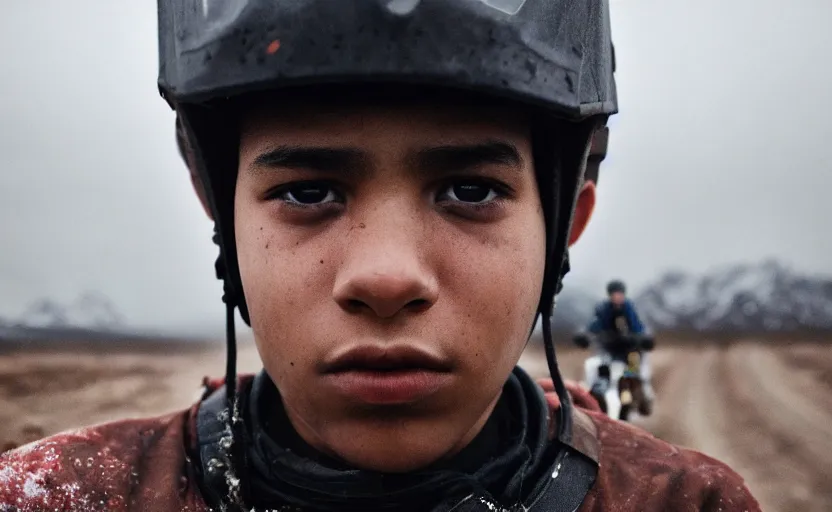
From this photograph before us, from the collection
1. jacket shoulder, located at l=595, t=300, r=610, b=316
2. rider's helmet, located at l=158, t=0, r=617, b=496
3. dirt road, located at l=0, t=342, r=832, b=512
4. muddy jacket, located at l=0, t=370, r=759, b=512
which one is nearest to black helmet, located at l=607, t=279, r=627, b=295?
jacket shoulder, located at l=595, t=300, r=610, b=316

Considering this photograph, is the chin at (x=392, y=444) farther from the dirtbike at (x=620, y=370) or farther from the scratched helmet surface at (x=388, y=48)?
the dirtbike at (x=620, y=370)

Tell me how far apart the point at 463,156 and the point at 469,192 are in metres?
0.07

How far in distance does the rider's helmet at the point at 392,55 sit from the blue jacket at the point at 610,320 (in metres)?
4.22

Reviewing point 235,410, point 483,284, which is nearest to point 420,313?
point 483,284

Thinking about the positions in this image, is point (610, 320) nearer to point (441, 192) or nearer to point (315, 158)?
point (441, 192)

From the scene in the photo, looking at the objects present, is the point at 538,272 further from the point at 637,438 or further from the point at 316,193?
the point at 637,438

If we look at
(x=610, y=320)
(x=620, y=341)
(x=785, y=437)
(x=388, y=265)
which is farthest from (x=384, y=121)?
(x=785, y=437)

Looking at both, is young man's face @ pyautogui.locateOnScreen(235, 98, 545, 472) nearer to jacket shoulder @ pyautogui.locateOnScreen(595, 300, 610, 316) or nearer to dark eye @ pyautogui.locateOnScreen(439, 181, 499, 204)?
dark eye @ pyautogui.locateOnScreen(439, 181, 499, 204)

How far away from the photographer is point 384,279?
1.02 metres

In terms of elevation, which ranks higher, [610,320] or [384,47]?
[384,47]

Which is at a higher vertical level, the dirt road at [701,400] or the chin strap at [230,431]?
the chin strap at [230,431]

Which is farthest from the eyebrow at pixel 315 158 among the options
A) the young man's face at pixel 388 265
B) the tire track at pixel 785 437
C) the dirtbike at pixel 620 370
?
the tire track at pixel 785 437

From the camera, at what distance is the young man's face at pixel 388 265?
1.08 meters

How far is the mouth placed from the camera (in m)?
1.08
